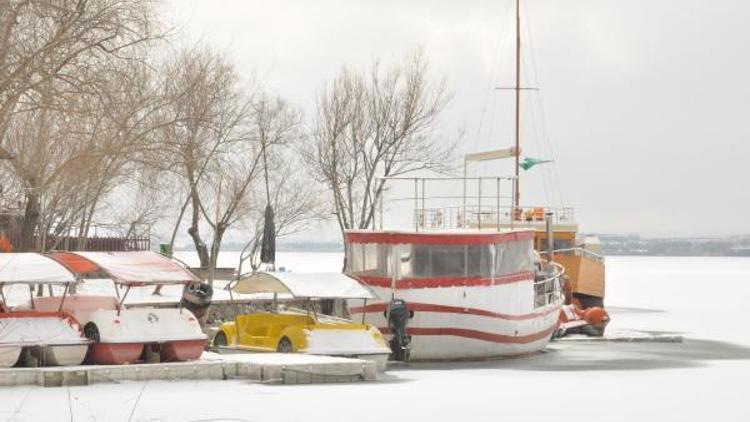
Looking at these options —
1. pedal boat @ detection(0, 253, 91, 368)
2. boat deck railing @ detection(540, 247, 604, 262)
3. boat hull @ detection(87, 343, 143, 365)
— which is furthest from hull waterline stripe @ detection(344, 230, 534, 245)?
boat deck railing @ detection(540, 247, 604, 262)

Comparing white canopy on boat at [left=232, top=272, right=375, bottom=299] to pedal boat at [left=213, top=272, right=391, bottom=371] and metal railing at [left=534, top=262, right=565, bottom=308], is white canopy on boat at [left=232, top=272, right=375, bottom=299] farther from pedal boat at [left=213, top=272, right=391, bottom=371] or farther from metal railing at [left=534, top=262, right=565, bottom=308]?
metal railing at [left=534, top=262, right=565, bottom=308]

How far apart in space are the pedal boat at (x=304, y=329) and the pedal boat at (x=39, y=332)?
5.59 meters

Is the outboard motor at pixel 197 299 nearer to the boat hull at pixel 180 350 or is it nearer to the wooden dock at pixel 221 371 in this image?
the wooden dock at pixel 221 371

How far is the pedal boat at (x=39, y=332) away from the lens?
2466cm

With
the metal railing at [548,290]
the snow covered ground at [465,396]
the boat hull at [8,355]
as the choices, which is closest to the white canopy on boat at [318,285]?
the snow covered ground at [465,396]

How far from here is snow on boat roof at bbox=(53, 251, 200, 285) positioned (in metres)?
26.3

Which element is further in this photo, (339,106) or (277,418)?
(339,106)

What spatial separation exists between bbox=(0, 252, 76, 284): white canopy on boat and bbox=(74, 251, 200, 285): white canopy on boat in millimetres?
1104

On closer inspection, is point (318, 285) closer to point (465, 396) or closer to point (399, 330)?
point (399, 330)

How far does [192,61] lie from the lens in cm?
5194

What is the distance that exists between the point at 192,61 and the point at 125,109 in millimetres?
15879

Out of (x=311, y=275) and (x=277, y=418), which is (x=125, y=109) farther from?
(x=277, y=418)

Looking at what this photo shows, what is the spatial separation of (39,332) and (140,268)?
103 inches

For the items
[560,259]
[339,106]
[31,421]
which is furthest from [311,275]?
[339,106]
